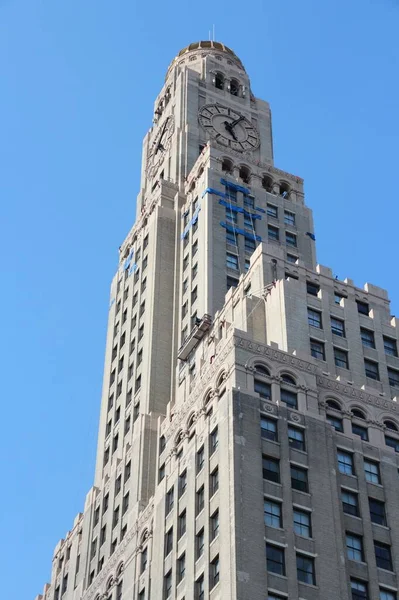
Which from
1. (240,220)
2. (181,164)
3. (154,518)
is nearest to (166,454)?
(154,518)

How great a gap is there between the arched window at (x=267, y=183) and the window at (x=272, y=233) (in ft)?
31.3

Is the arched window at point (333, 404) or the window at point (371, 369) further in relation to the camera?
the window at point (371, 369)

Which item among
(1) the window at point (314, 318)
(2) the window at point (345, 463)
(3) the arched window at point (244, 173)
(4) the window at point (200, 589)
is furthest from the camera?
(3) the arched window at point (244, 173)

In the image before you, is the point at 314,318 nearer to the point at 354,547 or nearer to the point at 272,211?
the point at 354,547

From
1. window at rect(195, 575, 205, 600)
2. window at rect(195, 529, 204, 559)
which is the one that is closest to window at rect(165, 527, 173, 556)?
window at rect(195, 529, 204, 559)

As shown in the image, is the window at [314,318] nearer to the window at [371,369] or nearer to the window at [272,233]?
the window at [371,369]

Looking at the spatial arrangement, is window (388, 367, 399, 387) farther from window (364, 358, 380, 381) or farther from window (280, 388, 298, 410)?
window (280, 388, 298, 410)

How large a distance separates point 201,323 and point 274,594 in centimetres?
3312

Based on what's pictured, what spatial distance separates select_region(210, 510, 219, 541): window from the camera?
83250 mm

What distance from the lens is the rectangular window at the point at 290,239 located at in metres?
130

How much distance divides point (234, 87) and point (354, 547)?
82.2 m

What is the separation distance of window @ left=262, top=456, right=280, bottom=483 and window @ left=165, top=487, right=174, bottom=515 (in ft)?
31.4

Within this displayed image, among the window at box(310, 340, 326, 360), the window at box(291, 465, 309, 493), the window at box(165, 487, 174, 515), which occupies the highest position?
the window at box(310, 340, 326, 360)

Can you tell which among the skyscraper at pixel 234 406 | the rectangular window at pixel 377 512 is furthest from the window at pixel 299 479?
the rectangular window at pixel 377 512
